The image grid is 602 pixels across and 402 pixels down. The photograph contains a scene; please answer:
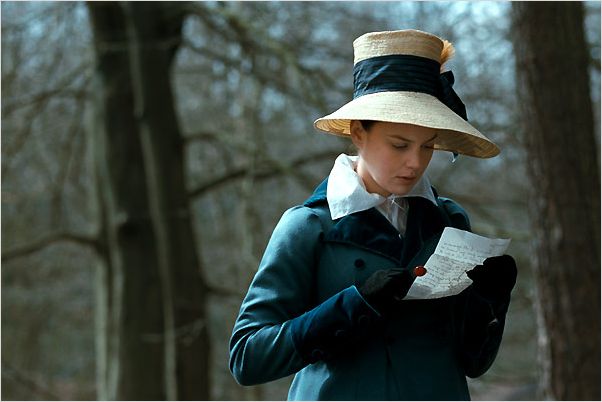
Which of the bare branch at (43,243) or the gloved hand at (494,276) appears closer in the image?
the gloved hand at (494,276)

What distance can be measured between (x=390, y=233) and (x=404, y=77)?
0.37 metres

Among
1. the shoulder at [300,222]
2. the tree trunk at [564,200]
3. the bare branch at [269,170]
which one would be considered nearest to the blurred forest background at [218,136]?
the bare branch at [269,170]

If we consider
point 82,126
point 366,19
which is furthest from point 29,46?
point 366,19

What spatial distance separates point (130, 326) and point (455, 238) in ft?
19.2

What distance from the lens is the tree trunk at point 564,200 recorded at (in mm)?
4754

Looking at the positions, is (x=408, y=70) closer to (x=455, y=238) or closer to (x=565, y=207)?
(x=455, y=238)

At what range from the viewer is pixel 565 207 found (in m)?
4.77

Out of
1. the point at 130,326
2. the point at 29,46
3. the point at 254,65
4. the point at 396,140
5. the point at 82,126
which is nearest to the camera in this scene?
the point at 396,140

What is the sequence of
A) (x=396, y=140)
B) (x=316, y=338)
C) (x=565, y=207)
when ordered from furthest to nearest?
(x=565, y=207), (x=396, y=140), (x=316, y=338)

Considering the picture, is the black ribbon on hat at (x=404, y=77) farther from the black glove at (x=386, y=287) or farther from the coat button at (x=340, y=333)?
the coat button at (x=340, y=333)

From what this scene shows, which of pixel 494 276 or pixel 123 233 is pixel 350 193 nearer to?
pixel 494 276

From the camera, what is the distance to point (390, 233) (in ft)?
7.77

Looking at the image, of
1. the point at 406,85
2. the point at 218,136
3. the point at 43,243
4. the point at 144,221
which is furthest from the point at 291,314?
the point at 144,221

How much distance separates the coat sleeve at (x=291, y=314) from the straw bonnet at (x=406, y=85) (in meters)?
0.29
